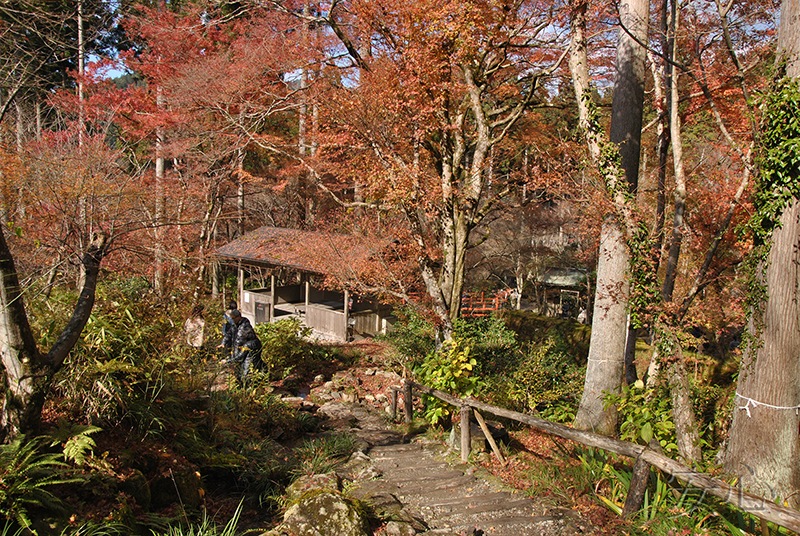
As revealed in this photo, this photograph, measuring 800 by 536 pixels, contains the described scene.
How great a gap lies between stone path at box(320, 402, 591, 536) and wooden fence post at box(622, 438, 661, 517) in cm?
38

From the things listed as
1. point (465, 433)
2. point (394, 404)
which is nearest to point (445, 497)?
point (465, 433)

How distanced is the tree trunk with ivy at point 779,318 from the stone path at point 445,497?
2117mm

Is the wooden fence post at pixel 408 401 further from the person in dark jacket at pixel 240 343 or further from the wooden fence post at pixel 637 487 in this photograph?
the wooden fence post at pixel 637 487

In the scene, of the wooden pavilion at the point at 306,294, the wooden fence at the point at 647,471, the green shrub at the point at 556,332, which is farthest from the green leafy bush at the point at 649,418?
the wooden pavilion at the point at 306,294

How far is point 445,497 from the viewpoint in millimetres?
4883

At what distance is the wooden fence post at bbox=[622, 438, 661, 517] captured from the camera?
392 centimetres

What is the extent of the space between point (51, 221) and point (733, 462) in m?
8.75

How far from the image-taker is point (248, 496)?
4859mm

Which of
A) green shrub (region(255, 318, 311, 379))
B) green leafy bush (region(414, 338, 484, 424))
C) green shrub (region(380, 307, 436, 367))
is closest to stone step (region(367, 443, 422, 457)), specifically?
green leafy bush (region(414, 338, 484, 424))

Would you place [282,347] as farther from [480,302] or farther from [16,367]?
[16,367]

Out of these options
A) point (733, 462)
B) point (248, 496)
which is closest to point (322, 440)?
point (248, 496)

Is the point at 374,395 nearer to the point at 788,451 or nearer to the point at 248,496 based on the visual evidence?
the point at 248,496

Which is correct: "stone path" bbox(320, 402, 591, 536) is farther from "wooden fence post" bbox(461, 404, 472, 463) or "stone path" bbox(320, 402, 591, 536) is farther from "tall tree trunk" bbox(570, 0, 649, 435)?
"tall tree trunk" bbox(570, 0, 649, 435)

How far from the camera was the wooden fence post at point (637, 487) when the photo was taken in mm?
3918
